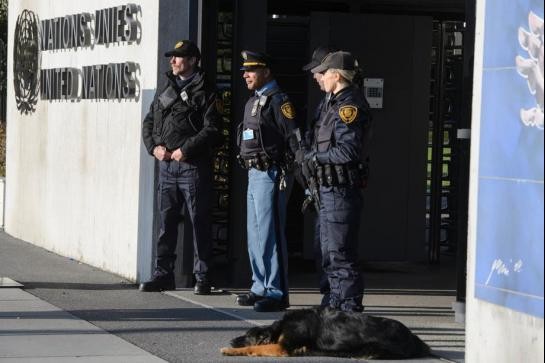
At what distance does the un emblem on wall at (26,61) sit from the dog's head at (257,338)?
7195 millimetres

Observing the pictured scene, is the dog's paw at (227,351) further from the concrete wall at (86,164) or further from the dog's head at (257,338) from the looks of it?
the concrete wall at (86,164)

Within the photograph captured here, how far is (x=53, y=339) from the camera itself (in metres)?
8.52

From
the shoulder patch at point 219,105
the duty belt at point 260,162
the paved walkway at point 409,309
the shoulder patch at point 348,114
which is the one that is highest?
the shoulder patch at point 219,105

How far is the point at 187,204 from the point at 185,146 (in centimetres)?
56

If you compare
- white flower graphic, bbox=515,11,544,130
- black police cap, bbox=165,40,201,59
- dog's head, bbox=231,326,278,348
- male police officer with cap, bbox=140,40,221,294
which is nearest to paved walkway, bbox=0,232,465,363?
dog's head, bbox=231,326,278,348

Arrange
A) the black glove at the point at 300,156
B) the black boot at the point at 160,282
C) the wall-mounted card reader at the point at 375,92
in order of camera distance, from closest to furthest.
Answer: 1. the black glove at the point at 300,156
2. the black boot at the point at 160,282
3. the wall-mounted card reader at the point at 375,92

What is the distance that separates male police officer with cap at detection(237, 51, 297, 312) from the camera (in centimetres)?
988

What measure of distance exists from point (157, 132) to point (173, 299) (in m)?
1.37

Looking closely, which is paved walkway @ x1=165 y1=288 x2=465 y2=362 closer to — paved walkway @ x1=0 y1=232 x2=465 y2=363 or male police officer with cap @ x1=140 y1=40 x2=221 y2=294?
paved walkway @ x1=0 y1=232 x2=465 y2=363

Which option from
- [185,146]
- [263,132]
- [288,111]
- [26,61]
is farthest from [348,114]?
[26,61]

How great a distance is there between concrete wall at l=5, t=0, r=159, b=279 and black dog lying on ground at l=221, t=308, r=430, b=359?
11.9ft

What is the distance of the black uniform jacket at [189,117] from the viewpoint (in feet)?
34.3

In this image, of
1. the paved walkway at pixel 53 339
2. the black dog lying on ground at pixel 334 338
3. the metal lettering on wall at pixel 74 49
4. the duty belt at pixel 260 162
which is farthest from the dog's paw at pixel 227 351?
the metal lettering on wall at pixel 74 49

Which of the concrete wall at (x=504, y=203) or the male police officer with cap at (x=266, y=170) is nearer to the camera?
the concrete wall at (x=504, y=203)
